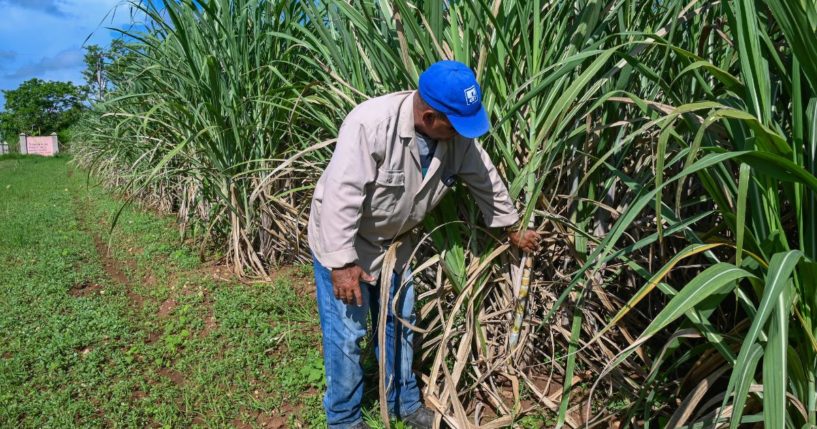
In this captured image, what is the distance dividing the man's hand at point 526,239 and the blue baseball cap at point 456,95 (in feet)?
1.50

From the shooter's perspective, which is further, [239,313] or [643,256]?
[239,313]

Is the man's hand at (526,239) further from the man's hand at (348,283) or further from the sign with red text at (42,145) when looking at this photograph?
the sign with red text at (42,145)

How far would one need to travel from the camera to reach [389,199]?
193cm

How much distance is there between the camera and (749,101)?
4.51ft

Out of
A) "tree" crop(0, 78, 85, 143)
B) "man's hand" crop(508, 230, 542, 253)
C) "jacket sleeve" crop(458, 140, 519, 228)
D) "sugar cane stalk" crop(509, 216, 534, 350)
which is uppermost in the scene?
"tree" crop(0, 78, 85, 143)

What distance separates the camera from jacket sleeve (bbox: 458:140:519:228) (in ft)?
6.41

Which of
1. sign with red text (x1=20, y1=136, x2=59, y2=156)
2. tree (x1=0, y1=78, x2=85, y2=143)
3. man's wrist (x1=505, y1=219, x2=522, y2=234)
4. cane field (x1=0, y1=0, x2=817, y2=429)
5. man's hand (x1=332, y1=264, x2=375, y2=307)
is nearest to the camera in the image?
cane field (x1=0, y1=0, x2=817, y2=429)

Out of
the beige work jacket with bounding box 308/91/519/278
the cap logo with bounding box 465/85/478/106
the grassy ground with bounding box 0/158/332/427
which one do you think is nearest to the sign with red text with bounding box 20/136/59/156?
the grassy ground with bounding box 0/158/332/427

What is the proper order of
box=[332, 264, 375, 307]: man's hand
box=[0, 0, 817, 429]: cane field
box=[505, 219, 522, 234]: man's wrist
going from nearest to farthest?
box=[0, 0, 817, 429]: cane field, box=[332, 264, 375, 307]: man's hand, box=[505, 219, 522, 234]: man's wrist

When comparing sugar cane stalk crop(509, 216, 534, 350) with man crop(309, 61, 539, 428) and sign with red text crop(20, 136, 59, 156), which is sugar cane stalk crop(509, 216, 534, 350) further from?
sign with red text crop(20, 136, 59, 156)

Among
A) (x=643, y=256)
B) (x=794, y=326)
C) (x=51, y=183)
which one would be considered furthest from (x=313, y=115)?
(x=51, y=183)

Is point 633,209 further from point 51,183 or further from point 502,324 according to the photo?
point 51,183

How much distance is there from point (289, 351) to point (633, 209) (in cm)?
213

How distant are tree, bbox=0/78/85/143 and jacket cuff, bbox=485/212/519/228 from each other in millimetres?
47185
